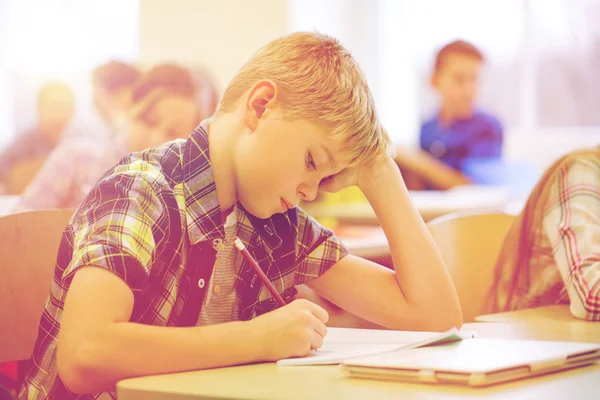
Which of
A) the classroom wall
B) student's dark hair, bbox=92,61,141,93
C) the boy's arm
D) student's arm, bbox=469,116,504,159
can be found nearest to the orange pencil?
the boy's arm

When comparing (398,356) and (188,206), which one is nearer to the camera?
(398,356)

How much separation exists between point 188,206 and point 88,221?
150mm

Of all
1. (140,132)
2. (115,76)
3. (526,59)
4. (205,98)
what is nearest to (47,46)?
(115,76)

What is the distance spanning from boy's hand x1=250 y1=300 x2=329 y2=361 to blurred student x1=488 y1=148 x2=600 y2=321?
28.1 inches

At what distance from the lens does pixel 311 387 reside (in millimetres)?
851

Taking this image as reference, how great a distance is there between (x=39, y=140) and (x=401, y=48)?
287 centimetres

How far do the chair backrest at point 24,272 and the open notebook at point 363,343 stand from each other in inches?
22.0

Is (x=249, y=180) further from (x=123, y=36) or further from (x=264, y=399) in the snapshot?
(x=123, y=36)

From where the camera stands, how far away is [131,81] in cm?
419

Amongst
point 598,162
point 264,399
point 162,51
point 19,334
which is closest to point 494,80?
point 162,51

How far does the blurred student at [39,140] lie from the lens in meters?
5.27

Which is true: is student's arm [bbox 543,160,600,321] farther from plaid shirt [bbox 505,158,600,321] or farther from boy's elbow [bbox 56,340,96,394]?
boy's elbow [bbox 56,340,96,394]

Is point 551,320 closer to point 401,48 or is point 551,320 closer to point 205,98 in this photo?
point 205,98

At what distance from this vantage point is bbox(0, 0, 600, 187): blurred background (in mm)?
5625
